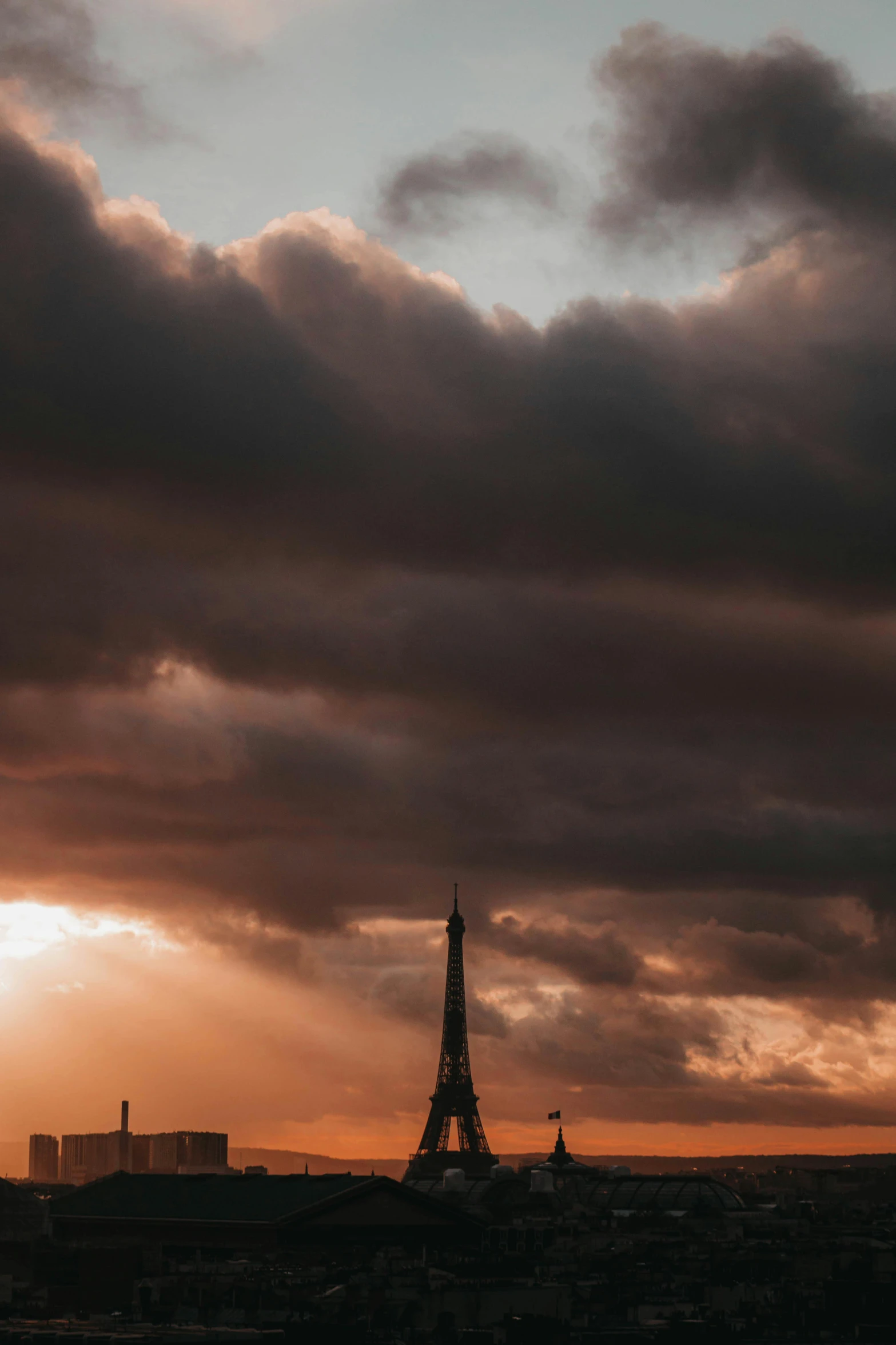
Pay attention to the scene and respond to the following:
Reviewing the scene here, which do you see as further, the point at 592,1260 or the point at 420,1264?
the point at 592,1260

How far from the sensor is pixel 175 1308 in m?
157

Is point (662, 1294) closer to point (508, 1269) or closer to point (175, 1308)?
point (508, 1269)

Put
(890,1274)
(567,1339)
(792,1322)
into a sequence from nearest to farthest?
1. (567,1339)
2. (792,1322)
3. (890,1274)

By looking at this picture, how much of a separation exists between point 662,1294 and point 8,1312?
5768 centimetres

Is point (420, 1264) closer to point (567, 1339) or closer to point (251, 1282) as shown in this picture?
point (251, 1282)

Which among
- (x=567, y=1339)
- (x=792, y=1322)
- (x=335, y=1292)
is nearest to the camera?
(x=567, y=1339)

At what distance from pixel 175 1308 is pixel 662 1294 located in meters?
45.2

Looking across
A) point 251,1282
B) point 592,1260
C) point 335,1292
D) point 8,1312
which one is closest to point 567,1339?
point 335,1292

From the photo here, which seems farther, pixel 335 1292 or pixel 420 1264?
pixel 420 1264

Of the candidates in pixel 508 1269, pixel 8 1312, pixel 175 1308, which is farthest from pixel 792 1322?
pixel 8 1312

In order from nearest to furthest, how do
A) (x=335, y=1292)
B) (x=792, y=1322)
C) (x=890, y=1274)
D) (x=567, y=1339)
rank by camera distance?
(x=567, y=1339) < (x=335, y=1292) < (x=792, y=1322) < (x=890, y=1274)

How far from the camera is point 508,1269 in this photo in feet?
Answer: 582

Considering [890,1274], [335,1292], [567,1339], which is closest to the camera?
[567,1339]

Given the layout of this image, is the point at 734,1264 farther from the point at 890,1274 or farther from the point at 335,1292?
the point at 335,1292
